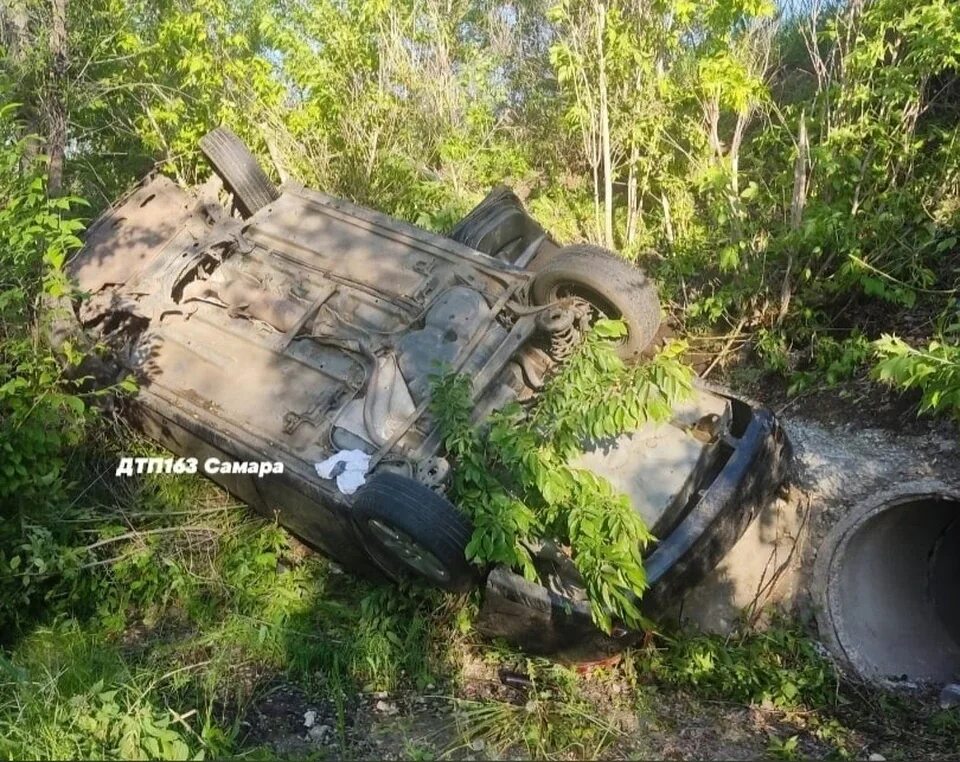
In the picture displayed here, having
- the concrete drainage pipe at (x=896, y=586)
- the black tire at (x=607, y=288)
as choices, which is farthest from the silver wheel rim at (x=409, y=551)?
the concrete drainage pipe at (x=896, y=586)

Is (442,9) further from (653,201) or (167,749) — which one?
(167,749)

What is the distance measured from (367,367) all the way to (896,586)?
3.23 m

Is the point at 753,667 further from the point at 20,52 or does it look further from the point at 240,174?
the point at 20,52

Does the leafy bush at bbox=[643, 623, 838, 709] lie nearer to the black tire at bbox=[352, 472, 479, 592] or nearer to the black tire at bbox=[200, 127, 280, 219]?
the black tire at bbox=[352, 472, 479, 592]

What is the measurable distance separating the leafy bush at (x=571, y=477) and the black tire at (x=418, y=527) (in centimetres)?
12

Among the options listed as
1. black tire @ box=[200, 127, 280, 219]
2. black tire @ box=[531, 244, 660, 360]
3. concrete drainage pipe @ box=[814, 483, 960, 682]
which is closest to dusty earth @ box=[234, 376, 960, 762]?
concrete drainage pipe @ box=[814, 483, 960, 682]

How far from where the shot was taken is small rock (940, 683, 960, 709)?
4.02 m

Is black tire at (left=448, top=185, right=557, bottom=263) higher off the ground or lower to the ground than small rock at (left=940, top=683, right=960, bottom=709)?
higher

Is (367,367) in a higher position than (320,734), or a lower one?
higher

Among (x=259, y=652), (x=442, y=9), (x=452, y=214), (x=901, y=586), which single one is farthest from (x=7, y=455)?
(x=442, y=9)

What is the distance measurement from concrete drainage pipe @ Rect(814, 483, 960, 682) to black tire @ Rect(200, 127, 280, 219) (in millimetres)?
4486

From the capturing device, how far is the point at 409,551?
4.12 metres

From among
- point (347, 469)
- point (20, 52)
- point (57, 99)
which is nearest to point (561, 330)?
point (347, 469)

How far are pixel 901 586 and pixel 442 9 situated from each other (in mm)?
6703
